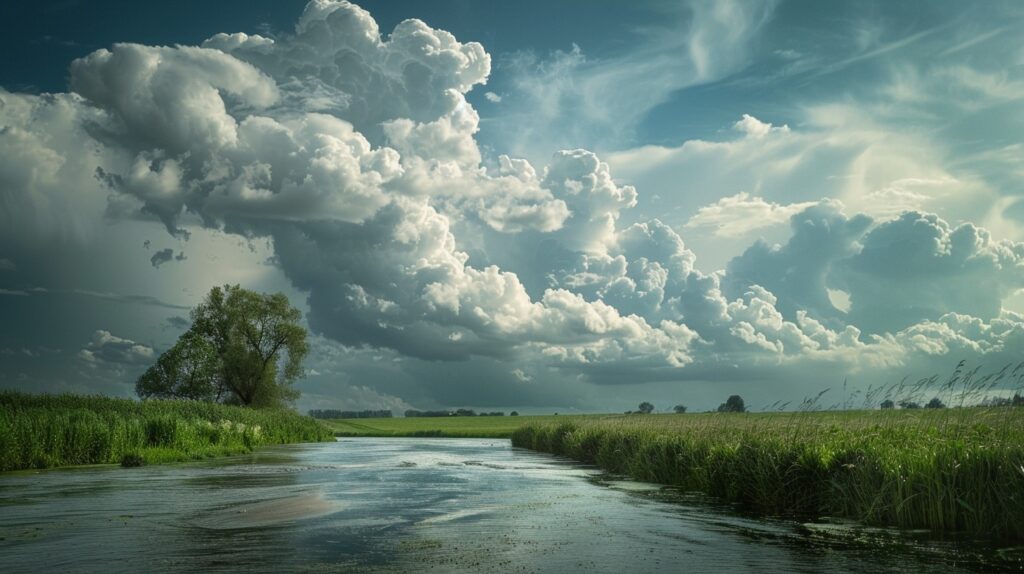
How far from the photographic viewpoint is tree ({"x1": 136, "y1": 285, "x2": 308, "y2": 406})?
261ft

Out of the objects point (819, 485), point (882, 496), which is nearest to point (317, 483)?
point (819, 485)

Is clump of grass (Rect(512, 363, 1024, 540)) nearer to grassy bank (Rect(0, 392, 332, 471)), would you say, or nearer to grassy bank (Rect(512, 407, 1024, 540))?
grassy bank (Rect(512, 407, 1024, 540))

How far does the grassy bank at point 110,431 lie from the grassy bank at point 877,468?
24650 millimetres

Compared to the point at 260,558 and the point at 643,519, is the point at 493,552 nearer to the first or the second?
the point at 260,558

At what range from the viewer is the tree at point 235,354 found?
79.7 metres

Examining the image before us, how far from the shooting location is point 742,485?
65.9ft

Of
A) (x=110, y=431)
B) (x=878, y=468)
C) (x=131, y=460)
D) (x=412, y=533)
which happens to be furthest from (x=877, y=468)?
(x=110, y=431)

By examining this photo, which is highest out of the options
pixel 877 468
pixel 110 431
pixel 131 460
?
pixel 877 468

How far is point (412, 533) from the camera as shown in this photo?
14328 mm

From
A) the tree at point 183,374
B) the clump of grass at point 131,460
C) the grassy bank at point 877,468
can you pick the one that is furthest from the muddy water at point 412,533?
the tree at point 183,374

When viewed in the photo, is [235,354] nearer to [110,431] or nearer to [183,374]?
[183,374]

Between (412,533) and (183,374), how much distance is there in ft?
243

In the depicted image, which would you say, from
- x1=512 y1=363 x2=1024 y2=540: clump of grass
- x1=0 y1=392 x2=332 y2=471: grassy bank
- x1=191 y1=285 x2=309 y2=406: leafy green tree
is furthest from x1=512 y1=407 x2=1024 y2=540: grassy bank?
x1=191 y1=285 x2=309 y2=406: leafy green tree

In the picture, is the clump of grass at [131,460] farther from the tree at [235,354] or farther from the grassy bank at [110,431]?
the tree at [235,354]
